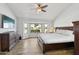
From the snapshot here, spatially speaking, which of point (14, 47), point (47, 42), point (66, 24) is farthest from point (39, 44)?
point (66, 24)

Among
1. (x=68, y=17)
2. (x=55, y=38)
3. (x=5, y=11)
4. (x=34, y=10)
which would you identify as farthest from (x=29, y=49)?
(x=68, y=17)

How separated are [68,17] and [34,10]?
0.75m

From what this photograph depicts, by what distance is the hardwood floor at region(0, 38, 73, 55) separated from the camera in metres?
2.32

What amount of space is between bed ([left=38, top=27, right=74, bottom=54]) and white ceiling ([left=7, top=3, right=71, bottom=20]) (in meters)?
0.37

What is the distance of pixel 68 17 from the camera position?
235 centimetres

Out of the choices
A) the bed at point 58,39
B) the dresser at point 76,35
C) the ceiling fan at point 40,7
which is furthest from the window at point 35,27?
the dresser at point 76,35

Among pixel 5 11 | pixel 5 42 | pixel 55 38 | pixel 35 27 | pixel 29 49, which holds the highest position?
pixel 5 11

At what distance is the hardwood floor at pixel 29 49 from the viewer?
232 centimetres

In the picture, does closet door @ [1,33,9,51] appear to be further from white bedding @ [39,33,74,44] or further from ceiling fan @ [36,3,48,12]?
ceiling fan @ [36,3,48,12]

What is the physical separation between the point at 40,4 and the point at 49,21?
43cm

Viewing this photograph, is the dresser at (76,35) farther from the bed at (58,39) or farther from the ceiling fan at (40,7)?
the ceiling fan at (40,7)

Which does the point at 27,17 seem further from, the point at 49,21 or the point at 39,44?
the point at 39,44

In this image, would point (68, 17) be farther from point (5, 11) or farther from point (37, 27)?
point (5, 11)

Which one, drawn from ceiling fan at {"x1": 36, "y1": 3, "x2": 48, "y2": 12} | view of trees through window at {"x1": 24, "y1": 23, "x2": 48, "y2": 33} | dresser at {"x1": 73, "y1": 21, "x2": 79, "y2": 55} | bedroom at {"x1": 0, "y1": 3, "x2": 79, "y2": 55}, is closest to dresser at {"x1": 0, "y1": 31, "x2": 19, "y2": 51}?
bedroom at {"x1": 0, "y1": 3, "x2": 79, "y2": 55}
